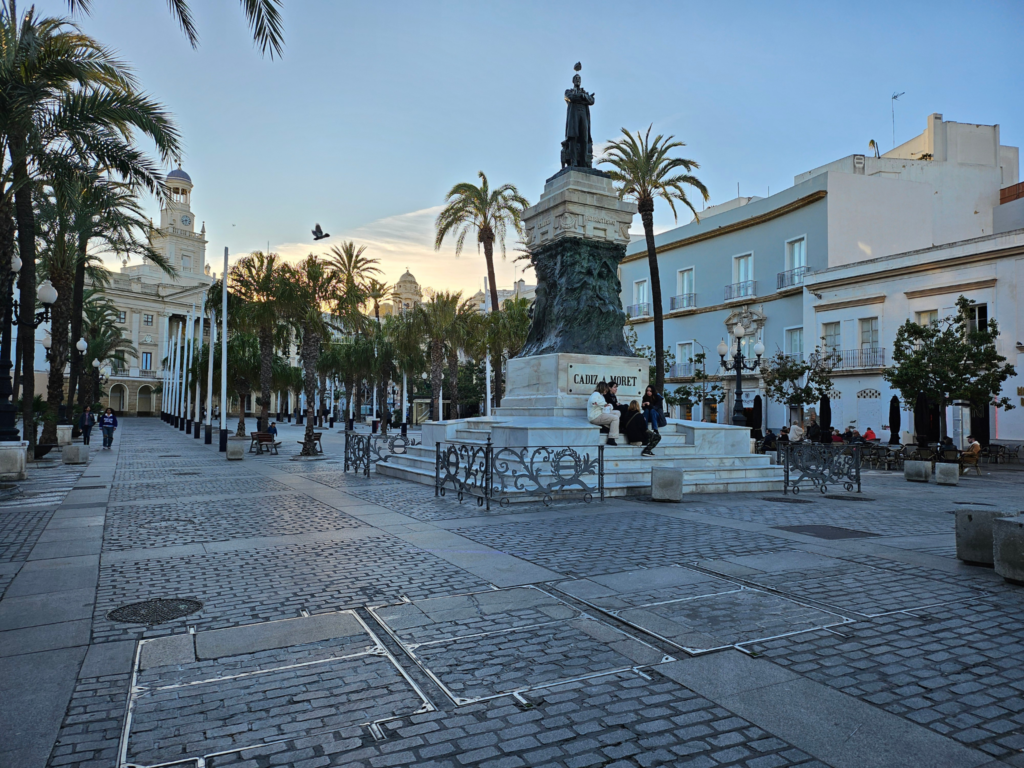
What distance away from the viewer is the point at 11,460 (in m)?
A: 15.2

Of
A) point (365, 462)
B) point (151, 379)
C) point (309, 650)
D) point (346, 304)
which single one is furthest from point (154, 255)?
point (151, 379)

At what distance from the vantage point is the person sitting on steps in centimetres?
1360

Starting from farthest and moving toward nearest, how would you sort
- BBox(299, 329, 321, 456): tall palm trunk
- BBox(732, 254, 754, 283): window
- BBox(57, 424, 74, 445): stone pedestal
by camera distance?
BBox(732, 254, 754, 283): window, BBox(57, 424, 74, 445): stone pedestal, BBox(299, 329, 321, 456): tall palm trunk

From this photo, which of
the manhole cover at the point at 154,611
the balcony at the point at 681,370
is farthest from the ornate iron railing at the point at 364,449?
the balcony at the point at 681,370

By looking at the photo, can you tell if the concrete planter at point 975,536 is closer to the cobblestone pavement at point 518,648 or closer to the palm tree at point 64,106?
the cobblestone pavement at point 518,648

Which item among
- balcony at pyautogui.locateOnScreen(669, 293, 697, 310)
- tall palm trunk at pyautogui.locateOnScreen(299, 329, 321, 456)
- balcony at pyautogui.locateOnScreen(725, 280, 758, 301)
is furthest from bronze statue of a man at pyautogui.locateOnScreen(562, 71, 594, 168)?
balcony at pyautogui.locateOnScreen(669, 293, 697, 310)

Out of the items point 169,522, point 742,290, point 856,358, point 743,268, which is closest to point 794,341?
point 856,358

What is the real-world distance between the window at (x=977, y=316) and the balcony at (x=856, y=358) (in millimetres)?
3951

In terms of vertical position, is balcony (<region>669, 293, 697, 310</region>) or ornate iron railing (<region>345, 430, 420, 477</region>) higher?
balcony (<region>669, 293, 697, 310</region>)

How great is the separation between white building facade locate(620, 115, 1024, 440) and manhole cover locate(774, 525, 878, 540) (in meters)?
22.1

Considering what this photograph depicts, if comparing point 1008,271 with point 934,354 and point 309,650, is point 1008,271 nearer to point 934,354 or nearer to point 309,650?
point 934,354

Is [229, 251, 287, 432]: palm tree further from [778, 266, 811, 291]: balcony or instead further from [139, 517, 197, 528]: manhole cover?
[778, 266, 811, 291]: balcony

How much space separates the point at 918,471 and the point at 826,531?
10644 millimetres

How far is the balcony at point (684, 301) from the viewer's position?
144ft
